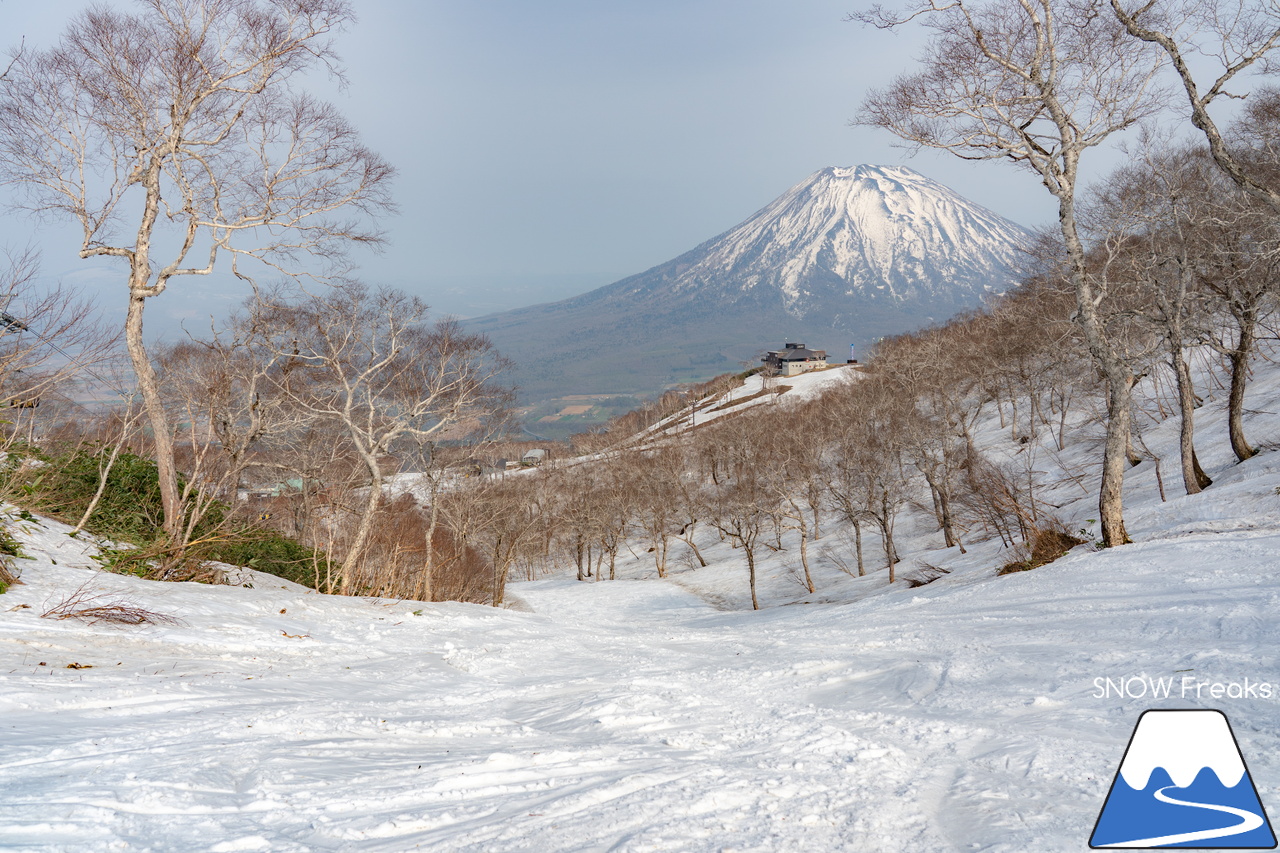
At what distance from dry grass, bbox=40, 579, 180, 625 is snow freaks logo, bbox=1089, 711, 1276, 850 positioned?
8.86m

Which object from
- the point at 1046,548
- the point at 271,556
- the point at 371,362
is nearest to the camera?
the point at 1046,548

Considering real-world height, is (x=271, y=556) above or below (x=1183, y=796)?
above

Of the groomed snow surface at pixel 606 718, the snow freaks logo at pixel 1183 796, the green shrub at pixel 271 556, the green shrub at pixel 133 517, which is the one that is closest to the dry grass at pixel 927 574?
the groomed snow surface at pixel 606 718

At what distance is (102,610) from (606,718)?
5.69 metres

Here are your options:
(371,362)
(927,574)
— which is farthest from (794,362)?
(371,362)

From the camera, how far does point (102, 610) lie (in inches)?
284

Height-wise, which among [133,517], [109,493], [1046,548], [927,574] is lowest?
[927,574]

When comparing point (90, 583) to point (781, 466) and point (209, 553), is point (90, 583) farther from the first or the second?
point (781, 466)

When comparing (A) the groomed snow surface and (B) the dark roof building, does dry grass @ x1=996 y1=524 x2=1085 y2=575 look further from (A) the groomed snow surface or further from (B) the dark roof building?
(B) the dark roof building

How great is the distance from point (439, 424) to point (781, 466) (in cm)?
2708

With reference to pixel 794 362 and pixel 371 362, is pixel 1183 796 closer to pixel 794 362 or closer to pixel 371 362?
pixel 371 362

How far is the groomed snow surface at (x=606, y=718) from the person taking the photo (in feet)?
11.4

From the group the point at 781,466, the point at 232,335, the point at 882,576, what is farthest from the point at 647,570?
the point at 232,335

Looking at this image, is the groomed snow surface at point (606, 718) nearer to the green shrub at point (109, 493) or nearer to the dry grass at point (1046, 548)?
the green shrub at point (109, 493)
